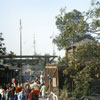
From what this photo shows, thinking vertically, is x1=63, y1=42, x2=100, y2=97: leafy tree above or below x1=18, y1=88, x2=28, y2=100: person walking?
above

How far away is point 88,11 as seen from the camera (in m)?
22.2

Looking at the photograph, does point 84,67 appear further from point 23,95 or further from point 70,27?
point 23,95

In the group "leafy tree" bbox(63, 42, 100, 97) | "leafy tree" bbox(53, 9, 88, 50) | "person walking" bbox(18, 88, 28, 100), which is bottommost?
"person walking" bbox(18, 88, 28, 100)

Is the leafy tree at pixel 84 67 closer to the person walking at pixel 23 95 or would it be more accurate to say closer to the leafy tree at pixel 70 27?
the leafy tree at pixel 70 27

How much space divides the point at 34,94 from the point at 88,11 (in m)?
8.23

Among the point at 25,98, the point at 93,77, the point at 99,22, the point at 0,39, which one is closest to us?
the point at 25,98

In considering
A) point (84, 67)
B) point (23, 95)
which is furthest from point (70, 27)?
point (23, 95)

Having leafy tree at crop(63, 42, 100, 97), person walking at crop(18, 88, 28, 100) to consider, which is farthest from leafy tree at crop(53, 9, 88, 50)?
person walking at crop(18, 88, 28, 100)

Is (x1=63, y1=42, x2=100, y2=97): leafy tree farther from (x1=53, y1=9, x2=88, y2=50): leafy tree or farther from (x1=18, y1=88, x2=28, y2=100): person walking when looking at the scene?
(x1=18, y1=88, x2=28, y2=100): person walking

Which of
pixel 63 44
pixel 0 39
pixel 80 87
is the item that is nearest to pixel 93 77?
A: pixel 80 87

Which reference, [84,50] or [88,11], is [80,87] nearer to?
[84,50]

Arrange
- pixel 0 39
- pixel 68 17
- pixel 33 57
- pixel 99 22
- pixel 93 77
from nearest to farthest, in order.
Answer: pixel 99 22
pixel 68 17
pixel 93 77
pixel 0 39
pixel 33 57

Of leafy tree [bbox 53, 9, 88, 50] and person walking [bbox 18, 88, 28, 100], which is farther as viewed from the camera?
leafy tree [bbox 53, 9, 88, 50]

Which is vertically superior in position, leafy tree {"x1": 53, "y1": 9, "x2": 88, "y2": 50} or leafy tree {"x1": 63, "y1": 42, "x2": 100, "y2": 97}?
leafy tree {"x1": 53, "y1": 9, "x2": 88, "y2": 50}
